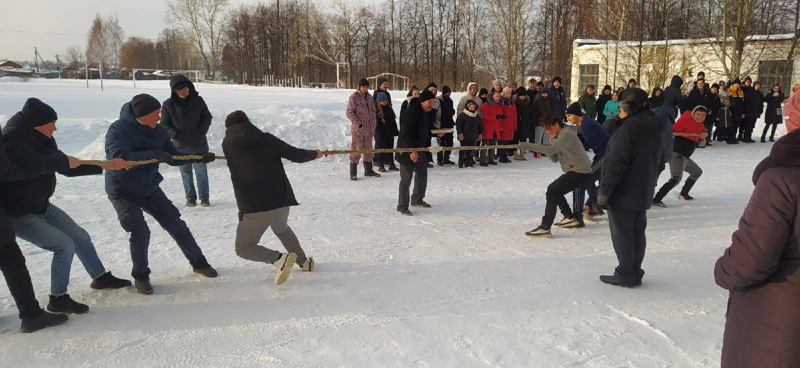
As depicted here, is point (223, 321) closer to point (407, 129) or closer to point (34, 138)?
point (34, 138)

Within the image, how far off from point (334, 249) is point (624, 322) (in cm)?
299

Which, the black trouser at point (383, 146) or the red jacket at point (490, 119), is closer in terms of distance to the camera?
the black trouser at point (383, 146)

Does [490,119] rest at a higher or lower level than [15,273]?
higher

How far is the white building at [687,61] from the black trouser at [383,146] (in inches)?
583

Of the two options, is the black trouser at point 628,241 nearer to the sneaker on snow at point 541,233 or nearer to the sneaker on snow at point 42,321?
the sneaker on snow at point 541,233

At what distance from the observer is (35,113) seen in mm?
3760

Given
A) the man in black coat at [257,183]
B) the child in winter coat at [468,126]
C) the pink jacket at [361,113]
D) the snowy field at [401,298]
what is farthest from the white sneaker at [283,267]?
the child in winter coat at [468,126]

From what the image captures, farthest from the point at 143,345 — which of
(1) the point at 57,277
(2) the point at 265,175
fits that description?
(2) the point at 265,175

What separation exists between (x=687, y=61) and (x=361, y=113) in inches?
856

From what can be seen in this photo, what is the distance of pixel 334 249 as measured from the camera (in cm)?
563

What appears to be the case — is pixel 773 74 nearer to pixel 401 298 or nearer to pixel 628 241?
pixel 628 241

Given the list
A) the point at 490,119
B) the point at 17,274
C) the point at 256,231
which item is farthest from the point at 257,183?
the point at 490,119

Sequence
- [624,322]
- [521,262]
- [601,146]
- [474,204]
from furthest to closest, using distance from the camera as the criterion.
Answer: [474,204] < [601,146] < [521,262] < [624,322]

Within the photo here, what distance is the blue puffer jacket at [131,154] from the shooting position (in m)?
4.32
